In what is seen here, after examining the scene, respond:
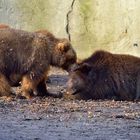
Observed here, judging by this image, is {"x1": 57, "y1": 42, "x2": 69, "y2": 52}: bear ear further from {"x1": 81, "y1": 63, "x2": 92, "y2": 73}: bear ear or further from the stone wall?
the stone wall

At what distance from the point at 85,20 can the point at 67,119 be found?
8746 millimetres

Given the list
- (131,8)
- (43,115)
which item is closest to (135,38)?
(131,8)

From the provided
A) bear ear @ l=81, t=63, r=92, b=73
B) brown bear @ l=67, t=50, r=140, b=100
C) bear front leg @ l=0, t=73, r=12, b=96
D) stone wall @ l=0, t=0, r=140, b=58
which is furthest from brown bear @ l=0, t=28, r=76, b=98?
stone wall @ l=0, t=0, r=140, b=58

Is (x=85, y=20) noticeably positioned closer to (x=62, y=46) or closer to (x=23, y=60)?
(x=62, y=46)

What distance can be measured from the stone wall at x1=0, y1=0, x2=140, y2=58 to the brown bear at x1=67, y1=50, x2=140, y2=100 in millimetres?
6090

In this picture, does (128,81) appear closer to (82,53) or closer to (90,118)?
(90,118)

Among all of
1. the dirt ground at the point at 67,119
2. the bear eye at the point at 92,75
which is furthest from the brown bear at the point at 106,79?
the dirt ground at the point at 67,119

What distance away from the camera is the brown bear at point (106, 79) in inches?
423

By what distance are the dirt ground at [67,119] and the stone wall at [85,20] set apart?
6345mm

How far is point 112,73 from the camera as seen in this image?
1078 cm

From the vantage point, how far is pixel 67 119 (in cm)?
864

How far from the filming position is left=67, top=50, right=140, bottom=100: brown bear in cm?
1074

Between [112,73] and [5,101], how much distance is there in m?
1.56

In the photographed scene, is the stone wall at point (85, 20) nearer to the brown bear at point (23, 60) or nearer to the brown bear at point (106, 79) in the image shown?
the brown bear at point (23, 60)
